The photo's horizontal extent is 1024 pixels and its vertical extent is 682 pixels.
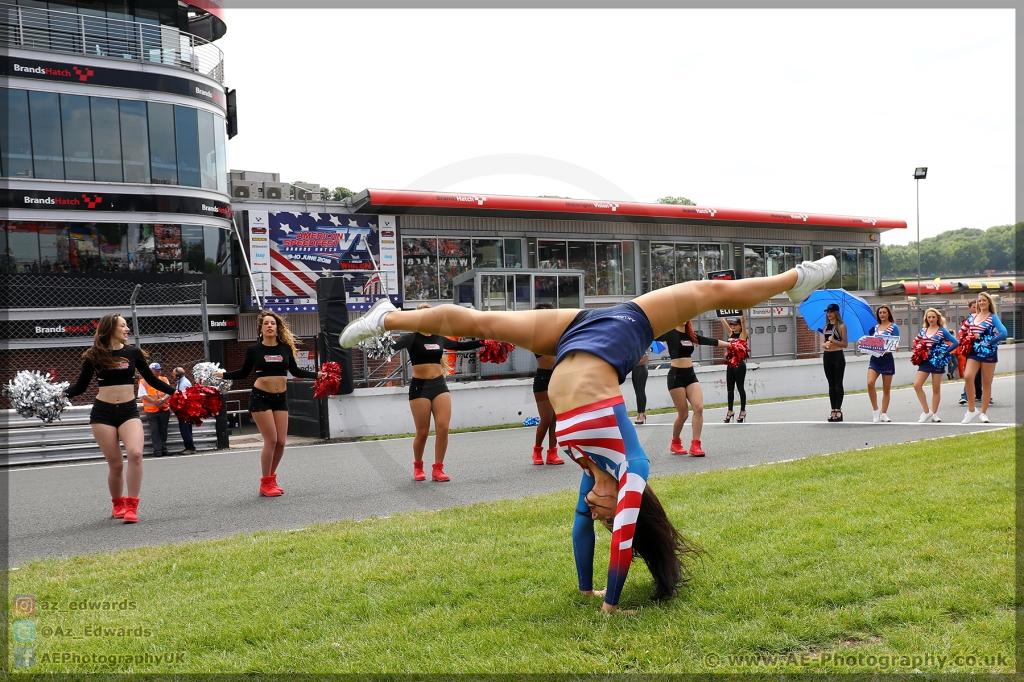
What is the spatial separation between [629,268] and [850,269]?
1415cm

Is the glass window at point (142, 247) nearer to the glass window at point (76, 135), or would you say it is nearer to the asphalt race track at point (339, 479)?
the glass window at point (76, 135)

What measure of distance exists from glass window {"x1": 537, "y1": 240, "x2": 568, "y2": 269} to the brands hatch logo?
1684 cm

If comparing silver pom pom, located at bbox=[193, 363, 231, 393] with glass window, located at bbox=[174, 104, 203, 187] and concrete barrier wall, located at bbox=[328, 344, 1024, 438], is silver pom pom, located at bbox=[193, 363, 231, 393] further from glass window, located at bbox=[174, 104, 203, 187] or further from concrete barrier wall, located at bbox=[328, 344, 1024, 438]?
glass window, located at bbox=[174, 104, 203, 187]

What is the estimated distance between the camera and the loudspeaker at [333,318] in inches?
605

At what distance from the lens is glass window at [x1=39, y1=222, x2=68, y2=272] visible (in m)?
21.8

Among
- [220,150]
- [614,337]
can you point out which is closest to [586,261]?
[220,150]

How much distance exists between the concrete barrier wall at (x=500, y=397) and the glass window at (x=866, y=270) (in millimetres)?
19014

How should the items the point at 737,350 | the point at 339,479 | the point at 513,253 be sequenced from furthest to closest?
the point at 513,253
the point at 737,350
the point at 339,479

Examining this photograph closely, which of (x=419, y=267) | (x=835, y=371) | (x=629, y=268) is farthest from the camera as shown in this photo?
(x=629, y=268)

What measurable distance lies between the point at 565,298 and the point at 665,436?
13504mm

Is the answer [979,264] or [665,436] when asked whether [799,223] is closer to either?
[665,436]

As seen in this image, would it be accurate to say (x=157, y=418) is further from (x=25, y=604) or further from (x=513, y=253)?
(x=513, y=253)

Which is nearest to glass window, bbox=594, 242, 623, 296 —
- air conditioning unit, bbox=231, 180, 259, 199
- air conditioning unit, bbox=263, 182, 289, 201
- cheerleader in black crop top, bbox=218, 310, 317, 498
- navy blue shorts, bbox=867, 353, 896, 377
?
air conditioning unit, bbox=263, 182, 289, 201

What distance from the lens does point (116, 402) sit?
7465 mm
